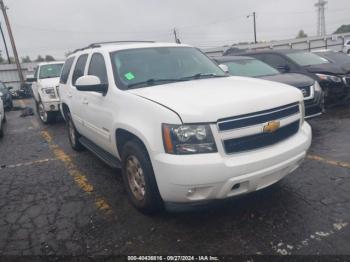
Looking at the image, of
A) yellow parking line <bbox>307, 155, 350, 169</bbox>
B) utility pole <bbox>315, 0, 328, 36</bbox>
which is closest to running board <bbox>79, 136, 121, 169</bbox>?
yellow parking line <bbox>307, 155, 350, 169</bbox>

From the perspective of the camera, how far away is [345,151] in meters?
4.97

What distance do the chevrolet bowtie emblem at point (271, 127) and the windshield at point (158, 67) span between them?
136 cm

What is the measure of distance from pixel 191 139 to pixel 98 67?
7.36ft

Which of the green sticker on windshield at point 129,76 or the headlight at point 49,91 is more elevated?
the green sticker on windshield at point 129,76

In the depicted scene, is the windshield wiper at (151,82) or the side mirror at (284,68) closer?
the windshield wiper at (151,82)

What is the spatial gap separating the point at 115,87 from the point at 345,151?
3.77 m

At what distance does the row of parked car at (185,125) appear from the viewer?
273cm

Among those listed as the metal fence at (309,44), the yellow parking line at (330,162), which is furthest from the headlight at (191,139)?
the metal fence at (309,44)

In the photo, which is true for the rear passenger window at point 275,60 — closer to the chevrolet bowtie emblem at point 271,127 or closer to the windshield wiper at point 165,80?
the windshield wiper at point 165,80

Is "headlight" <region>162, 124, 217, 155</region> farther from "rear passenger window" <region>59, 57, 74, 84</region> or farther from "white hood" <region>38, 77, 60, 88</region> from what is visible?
"white hood" <region>38, 77, 60, 88</region>

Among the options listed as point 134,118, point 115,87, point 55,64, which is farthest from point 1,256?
point 55,64

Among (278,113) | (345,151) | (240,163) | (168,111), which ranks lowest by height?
(345,151)

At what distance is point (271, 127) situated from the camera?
2.96m

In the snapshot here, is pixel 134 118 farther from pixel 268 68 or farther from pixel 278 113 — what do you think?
pixel 268 68
